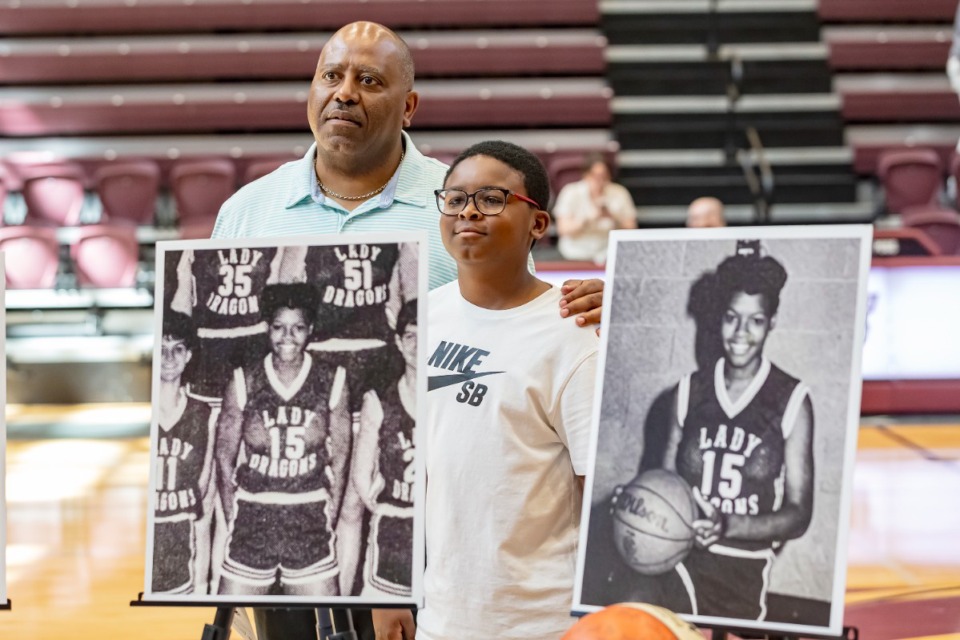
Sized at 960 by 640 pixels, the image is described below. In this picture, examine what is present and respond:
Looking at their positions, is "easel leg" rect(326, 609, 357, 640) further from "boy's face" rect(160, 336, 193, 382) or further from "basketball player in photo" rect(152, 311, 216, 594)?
"boy's face" rect(160, 336, 193, 382)

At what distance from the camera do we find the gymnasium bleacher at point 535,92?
32.5 ft

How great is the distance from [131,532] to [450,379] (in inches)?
139

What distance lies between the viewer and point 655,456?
1.42 metres

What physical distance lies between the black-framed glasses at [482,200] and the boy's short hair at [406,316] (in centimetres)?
23

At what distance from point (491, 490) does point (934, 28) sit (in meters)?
11.0

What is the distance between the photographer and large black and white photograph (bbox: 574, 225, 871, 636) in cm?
135

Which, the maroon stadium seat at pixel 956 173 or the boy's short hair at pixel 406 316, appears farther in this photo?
the maroon stadium seat at pixel 956 173

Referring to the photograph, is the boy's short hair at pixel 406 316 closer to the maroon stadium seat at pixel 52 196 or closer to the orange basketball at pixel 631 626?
the orange basketball at pixel 631 626

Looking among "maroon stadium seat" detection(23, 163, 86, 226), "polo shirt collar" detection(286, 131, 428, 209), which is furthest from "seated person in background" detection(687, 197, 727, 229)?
"maroon stadium seat" detection(23, 163, 86, 226)

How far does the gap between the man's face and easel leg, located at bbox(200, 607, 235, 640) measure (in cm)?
83

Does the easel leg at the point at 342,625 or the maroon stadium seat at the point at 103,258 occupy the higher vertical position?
the maroon stadium seat at the point at 103,258

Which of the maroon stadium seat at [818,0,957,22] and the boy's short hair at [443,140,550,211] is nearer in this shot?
the boy's short hair at [443,140,550,211]

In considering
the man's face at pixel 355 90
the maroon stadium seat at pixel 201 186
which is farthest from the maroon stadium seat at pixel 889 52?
the man's face at pixel 355 90

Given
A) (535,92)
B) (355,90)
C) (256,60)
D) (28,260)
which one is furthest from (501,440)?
(256,60)
